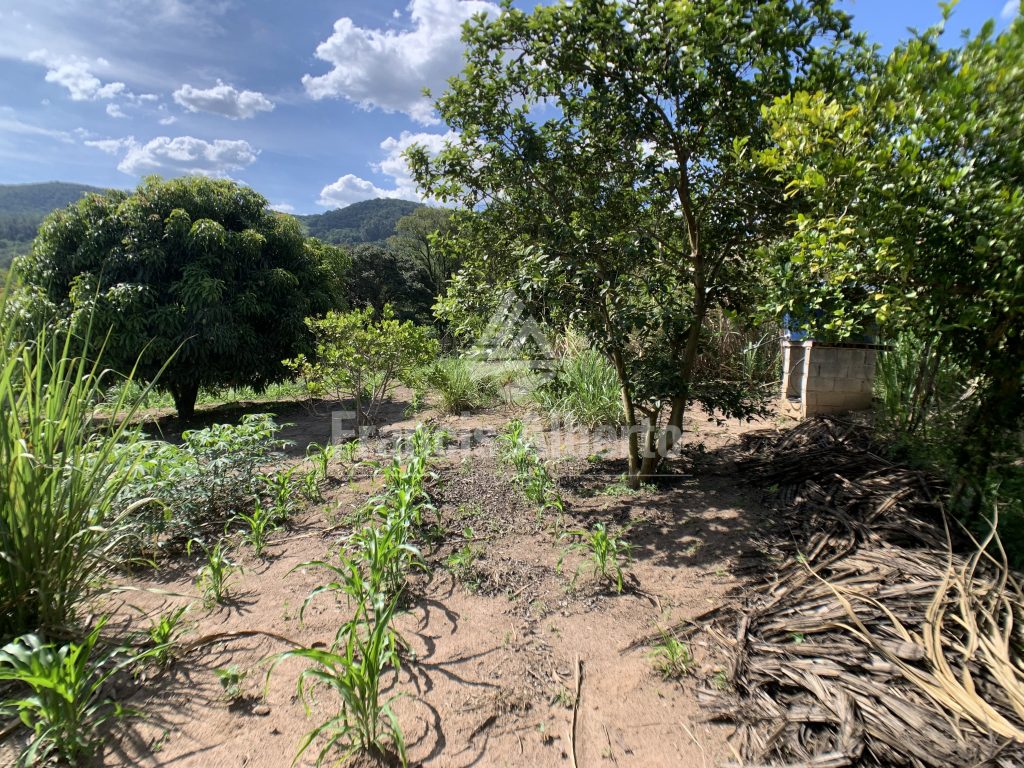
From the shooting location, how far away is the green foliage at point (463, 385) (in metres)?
6.57

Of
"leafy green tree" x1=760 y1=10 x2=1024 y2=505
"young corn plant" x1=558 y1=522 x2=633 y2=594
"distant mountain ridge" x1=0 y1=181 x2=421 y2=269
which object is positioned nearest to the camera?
"leafy green tree" x1=760 y1=10 x2=1024 y2=505

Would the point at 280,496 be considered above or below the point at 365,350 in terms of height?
below

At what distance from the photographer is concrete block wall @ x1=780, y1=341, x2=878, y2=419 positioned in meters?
4.63

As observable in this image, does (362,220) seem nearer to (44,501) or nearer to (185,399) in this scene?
(185,399)

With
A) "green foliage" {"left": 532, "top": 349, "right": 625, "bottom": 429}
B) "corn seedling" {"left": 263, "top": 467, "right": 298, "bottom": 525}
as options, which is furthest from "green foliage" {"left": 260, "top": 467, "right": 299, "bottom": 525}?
"green foliage" {"left": 532, "top": 349, "right": 625, "bottom": 429}

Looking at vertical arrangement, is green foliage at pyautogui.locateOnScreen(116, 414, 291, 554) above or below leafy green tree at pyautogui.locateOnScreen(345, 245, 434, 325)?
below

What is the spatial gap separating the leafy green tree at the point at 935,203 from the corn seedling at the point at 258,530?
2.96 meters

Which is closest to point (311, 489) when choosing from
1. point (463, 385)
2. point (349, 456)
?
point (349, 456)

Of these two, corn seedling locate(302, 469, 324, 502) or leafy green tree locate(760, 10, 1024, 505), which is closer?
leafy green tree locate(760, 10, 1024, 505)

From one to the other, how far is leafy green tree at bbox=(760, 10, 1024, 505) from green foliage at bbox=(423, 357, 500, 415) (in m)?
4.76

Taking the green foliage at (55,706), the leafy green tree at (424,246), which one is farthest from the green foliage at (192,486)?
the leafy green tree at (424,246)

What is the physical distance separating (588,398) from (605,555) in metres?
2.65

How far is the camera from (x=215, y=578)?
2221 millimetres

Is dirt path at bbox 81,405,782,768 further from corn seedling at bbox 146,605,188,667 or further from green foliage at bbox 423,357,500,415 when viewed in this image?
green foliage at bbox 423,357,500,415
